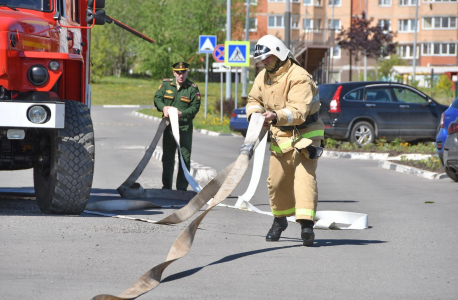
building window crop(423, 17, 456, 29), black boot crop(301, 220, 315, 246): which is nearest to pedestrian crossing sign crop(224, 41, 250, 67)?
black boot crop(301, 220, 315, 246)

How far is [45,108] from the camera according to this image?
314 inches

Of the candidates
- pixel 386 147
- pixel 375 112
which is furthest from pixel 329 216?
pixel 375 112

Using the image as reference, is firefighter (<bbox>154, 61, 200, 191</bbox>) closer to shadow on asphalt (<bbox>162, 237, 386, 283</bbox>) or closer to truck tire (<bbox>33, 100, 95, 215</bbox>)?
truck tire (<bbox>33, 100, 95, 215</bbox>)

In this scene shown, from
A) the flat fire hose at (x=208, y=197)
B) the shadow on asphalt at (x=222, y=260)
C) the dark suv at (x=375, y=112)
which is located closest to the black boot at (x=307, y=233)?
the shadow on asphalt at (x=222, y=260)

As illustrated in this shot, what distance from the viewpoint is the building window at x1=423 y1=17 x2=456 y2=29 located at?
91.2m

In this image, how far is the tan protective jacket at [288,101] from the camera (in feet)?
23.3

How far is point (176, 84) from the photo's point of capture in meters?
11.5

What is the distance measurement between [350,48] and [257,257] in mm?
60097

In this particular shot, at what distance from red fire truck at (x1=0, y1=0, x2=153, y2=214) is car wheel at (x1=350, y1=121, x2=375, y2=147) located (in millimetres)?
12347

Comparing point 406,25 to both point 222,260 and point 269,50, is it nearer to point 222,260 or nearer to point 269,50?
point 269,50

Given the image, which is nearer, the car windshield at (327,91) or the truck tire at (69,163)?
the truck tire at (69,163)

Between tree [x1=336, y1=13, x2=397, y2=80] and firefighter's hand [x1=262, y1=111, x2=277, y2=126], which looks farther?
tree [x1=336, y1=13, x2=397, y2=80]

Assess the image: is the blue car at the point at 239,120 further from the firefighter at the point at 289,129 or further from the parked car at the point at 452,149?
the firefighter at the point at 289,129

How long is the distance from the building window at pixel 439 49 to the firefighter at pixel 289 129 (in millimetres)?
87226
